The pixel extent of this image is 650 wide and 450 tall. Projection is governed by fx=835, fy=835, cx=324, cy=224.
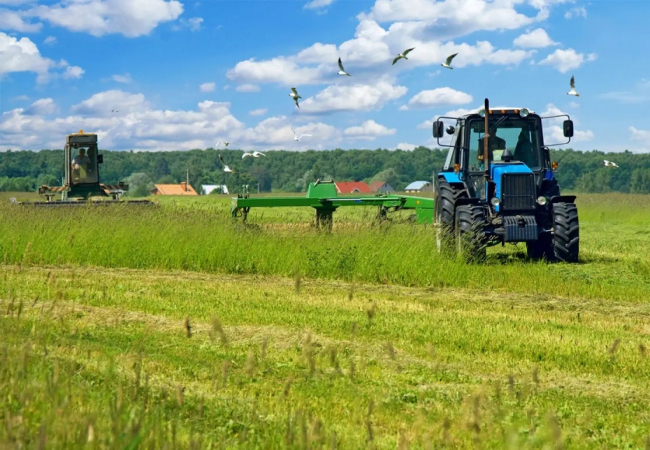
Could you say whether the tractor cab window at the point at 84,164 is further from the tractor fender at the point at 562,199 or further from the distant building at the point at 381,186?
the distant building at the point at 381,186

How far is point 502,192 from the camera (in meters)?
13.4

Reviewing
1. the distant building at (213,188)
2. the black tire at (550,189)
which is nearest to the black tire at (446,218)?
the black tire at (550,189)

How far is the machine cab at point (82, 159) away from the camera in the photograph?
24312 mm

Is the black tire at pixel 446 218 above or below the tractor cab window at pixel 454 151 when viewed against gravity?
below

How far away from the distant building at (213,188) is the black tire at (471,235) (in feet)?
261

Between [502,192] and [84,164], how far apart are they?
15.0 m

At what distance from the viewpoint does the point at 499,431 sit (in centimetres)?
484

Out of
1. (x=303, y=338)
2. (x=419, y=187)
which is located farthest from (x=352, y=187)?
(x=303, y=338)

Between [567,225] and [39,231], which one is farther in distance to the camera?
[39,231]

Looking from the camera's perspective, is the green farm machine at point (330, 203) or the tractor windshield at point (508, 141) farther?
the green farm machine at point (330, 203)

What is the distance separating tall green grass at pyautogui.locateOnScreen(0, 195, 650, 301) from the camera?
1210 cm

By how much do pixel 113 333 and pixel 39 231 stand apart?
8016 millimetres

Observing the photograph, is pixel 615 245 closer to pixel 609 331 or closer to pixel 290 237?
pixel 290 237

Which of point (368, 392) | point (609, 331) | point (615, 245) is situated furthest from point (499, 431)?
point (615, 245)
